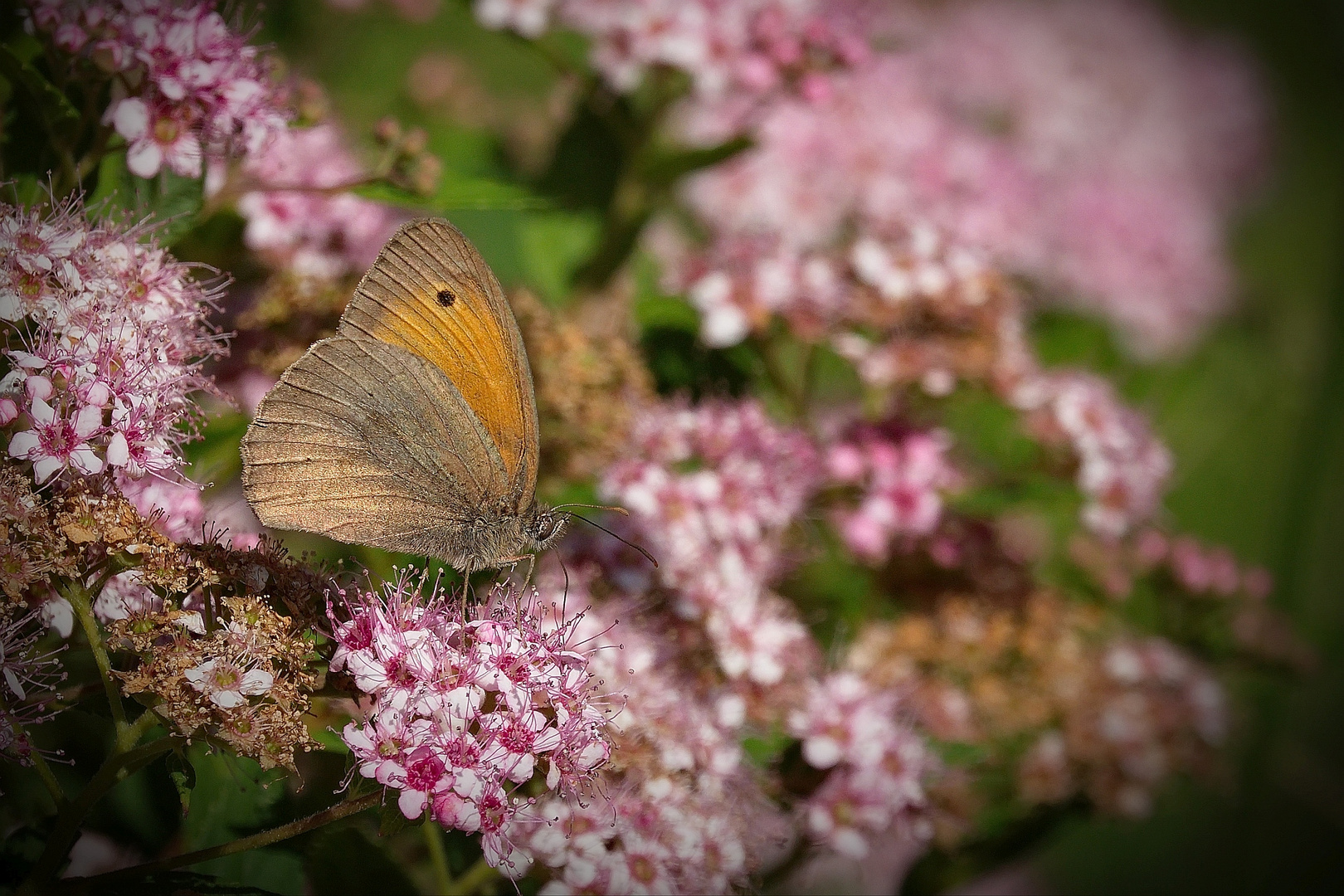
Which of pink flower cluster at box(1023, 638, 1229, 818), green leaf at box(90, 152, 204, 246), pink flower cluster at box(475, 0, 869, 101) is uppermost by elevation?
pink flower cluster at box(475, 0, 869, 101)

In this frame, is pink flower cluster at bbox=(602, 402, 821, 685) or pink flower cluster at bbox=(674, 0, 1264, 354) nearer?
pink flower cluster at bbox=(602, 402, 821, 685)

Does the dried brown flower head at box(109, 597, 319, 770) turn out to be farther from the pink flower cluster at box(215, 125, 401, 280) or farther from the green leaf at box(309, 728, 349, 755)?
the pink flower cluster at box(215, 125, 401, 280)

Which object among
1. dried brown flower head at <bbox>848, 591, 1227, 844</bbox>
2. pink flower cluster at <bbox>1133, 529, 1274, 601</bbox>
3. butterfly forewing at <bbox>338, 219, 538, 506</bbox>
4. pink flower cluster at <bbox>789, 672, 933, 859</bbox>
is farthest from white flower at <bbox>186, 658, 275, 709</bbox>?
pink flower cluster at <bbox>1133, 529, 1274, 601</bbox>

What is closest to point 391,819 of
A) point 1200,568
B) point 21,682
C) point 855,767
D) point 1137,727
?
point 21,682

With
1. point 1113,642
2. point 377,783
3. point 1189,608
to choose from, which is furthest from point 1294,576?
point 377,783

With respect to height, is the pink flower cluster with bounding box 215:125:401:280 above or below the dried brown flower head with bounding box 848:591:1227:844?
above

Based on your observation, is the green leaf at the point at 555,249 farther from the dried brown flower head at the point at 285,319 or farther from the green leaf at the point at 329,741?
the green leaf at the point at 329,741

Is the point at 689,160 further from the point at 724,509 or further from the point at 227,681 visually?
the point at 227,681

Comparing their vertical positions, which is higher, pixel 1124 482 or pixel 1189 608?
pixel 1124 482

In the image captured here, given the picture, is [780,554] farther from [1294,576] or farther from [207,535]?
[1294,576]
